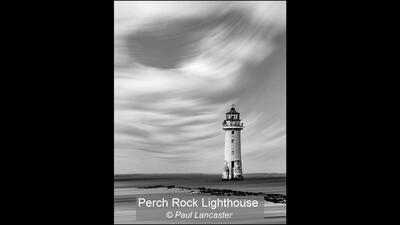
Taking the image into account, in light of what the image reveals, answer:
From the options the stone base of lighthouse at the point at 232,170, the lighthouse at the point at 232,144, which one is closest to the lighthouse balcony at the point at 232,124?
the lighthouse at the point at 232,144

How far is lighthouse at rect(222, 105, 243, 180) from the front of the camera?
26.1 feet

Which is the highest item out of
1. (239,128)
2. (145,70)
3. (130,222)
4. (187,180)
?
(145,70)

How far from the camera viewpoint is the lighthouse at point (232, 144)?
7.97 metres

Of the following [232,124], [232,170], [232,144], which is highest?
[232,124]

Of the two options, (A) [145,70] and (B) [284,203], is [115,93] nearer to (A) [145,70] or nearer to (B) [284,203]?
(A) [145,70]

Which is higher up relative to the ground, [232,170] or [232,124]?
[232,124]

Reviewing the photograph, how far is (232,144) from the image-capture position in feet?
26.2

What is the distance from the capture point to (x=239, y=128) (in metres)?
7.99

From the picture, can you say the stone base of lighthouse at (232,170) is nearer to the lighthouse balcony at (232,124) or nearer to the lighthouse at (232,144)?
the lighthouse at (232,144)

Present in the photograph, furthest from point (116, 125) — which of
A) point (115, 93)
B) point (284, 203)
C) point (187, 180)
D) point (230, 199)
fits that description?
point (284, 203)

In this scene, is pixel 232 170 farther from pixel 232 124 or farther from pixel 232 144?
pixel 232 124

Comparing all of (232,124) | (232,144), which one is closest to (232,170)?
(232,144)

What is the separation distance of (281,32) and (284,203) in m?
2.06

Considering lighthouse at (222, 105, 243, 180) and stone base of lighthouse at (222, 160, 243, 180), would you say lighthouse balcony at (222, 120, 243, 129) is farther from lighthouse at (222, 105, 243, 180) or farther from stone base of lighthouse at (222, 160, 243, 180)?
stone base of lighthouse at (222, 160, 243, 180)
